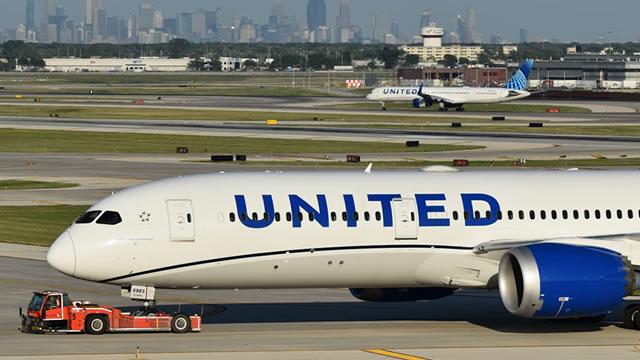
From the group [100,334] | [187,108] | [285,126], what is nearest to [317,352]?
[100,334]

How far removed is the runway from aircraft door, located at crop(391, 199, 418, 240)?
105 inches

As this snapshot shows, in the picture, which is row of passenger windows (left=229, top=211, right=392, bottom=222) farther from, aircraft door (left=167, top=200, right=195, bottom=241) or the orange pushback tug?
the orange pushback tug

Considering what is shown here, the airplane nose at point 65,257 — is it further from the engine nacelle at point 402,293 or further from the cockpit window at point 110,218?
the engine nacelle at point 402,293

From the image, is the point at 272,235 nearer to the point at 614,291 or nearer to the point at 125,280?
the point at 125,280

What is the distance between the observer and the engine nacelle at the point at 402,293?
39.2m

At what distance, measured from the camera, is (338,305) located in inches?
1689

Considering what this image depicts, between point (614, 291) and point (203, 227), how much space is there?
1053cm

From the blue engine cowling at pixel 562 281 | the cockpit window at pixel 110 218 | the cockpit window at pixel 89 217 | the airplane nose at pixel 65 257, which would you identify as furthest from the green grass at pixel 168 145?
the airplane nose at pixel 65 257

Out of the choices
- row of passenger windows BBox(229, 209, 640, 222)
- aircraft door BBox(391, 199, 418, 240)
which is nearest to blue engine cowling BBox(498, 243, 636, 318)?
row of passenger windows BBox(229, 209, 640, 222)

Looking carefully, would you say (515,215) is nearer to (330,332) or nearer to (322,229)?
(322,229)

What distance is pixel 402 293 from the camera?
129ft

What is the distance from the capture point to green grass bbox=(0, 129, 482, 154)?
112 metres

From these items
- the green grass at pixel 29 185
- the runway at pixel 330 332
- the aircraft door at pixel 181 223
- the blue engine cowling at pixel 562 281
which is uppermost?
the aircraft door at pixel 181 223

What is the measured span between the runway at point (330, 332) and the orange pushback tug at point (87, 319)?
343 mm
